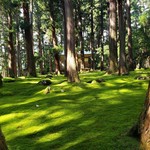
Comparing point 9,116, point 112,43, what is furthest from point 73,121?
point 112,43

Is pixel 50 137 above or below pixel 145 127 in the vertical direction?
→ below

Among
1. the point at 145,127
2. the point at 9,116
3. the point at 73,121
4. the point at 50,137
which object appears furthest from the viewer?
the point at 9,116

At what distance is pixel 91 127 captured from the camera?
9539 millimetres

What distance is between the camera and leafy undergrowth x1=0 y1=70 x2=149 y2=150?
814cm

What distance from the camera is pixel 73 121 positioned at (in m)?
10.7

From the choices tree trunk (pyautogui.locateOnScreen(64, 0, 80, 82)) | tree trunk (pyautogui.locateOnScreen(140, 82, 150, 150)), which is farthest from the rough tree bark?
tree trunk (pyautogui.locateOnScreen(64, 0, 80, 82))

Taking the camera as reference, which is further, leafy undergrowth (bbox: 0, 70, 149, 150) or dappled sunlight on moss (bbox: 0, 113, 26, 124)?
dappled sunlight on moss (bbox: 0, 113, 26, 124)

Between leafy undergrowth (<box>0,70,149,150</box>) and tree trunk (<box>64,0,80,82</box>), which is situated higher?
tree trunk (<box>64,0,80,82</box>)

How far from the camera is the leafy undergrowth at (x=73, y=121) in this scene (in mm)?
8145

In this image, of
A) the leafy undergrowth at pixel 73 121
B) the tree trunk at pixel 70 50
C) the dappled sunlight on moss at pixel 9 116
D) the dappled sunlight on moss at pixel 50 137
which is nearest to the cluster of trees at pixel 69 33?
the tree trunk at pixel 70 50

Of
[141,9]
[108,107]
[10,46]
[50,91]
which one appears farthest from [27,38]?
[141,9]

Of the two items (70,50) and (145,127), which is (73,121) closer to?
(145,127)

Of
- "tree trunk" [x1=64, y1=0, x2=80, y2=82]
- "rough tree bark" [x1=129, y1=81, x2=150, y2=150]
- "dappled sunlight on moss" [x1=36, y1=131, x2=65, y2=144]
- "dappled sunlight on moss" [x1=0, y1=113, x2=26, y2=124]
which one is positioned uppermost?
"tree trunk" [x1=64, y1=0, x2=80, y2=82]

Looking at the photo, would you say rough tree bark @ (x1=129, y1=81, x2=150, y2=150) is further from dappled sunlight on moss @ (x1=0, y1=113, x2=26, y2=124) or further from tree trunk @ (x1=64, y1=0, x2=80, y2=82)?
tree trunk @ (x1=64, y1=0, x2=80, y2=82)
